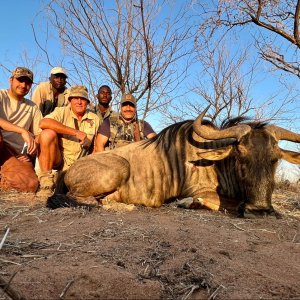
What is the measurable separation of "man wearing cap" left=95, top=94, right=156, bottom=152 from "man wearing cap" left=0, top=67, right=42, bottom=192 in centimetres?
107

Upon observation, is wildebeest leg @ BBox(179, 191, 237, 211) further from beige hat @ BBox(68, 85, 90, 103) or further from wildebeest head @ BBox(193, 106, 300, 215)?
beige hat @ BBox(68, 85, 90, 103)

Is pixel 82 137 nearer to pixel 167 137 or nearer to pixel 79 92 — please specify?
pixel 79 92

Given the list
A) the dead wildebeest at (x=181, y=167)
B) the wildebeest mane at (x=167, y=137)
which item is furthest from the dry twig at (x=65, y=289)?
the wildebeest mane at (x=167, y=137)

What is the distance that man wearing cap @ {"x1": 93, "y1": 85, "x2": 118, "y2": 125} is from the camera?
7684 millimetres

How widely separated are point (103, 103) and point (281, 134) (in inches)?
153

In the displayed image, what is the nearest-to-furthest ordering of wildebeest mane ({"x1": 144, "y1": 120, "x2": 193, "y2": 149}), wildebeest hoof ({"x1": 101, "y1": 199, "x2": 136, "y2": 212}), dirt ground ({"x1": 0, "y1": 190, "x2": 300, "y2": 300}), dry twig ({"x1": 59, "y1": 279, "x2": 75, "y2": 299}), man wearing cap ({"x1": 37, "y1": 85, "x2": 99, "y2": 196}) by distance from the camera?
dry twig ({"x1": 59, "y1": 279, "x2": 75, "y2": 299}) < dirt ground ({"x1": 0, "y1": 190, "x2": 300, "y2": 300}) < wildebeest hoof ({"x1": 101, "y1": 199, "x2": 136, "y2": 212}) < wildebeest mane ({"x1": 144, "y1": 120, "x2": 193, "y2": 149}) < man wearing cap ({"x1": 37, "y1": 85, "x2": 99, "y2": 196})

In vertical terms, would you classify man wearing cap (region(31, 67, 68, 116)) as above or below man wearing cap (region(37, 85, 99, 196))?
above

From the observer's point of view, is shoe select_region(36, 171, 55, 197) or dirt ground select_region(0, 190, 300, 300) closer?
dirt ground select_region(0, 190, 300, 300)

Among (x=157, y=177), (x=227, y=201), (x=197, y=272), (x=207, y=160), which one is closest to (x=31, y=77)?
(x=157, y=177)

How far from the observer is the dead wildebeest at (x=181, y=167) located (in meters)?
4.91

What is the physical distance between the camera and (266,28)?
9.16 metres

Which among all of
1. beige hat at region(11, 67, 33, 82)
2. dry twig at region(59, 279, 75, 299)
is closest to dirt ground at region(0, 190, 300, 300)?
dry twig at region(59, 279, 75, 299)

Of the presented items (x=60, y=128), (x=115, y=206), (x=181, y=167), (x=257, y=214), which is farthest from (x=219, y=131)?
(x=60, y=128)

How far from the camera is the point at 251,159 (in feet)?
14.9
